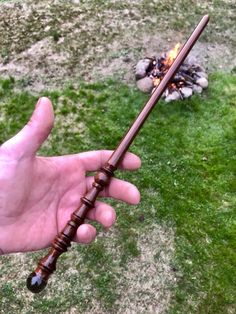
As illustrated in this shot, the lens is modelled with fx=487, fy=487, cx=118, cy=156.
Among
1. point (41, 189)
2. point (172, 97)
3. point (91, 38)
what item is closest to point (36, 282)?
point (41, 189)

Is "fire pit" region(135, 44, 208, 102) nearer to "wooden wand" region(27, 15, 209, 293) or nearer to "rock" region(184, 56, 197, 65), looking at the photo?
"rock" region(184, 56, 197, 65)

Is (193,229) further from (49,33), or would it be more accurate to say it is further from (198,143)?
(49,33)

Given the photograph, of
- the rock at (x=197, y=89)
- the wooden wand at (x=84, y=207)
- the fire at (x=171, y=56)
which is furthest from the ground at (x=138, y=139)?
the wooden wand at (x=84, y=207)

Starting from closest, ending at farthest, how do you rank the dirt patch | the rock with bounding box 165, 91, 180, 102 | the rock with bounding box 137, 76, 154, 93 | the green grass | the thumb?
1. the thumb
2. the green grass
3. the rock with bounding box 165, 91, 180, 102
4. the rock with bounding box 137, 76, 154, 93
5. the dirt patch

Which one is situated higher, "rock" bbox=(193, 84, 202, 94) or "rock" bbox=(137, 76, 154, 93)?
"rock" bbox=(193, 84, 202, 94)

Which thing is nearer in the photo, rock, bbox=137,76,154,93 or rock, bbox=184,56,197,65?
rock, bbox=137,76,154,93

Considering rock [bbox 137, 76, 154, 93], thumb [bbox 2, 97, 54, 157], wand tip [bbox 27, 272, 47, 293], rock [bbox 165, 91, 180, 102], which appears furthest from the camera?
rock [bbox 137, 76, 154, 93]

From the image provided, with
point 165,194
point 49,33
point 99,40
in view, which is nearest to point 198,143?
point 165,194

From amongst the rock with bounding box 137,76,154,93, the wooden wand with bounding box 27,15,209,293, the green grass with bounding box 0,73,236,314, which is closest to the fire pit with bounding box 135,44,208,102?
the rock with bounding box 137,76,154,93

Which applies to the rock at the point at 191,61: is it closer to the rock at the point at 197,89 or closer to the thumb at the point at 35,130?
the rock at the point at 197,89
